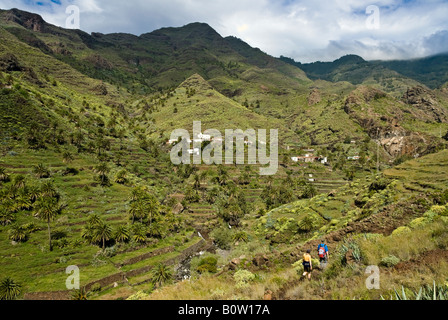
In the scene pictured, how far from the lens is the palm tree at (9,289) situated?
89.4ft

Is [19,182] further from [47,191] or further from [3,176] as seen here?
[47,191]

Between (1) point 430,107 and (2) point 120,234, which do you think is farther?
(1) point 430,107

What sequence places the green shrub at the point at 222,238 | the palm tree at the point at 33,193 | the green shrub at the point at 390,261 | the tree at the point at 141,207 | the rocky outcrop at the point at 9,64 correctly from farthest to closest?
1. the rocky outcrop at the point at 9,64
2. the green shrub at the point at 222,238
3. the tree at the point at 141,207
4. the palm tree at the point at 33,193
5. the green shrub at the point at 390,261

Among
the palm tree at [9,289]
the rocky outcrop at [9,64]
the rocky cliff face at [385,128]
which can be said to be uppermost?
the rocky outcrop at [9,64]

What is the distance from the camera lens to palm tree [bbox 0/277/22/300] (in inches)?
1073

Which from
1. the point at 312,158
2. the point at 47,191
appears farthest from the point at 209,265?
the point at 312,158

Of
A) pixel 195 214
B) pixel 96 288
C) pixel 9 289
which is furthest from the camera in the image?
pixel 195 214

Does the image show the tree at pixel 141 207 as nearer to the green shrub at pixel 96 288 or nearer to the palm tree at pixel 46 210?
the palm tree at pixel 46 210

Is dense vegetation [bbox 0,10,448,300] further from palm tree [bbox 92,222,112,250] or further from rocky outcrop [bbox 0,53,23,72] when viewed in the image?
rocky outcrop [bbox 0,53,23,72]

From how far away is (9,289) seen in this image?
27.9m

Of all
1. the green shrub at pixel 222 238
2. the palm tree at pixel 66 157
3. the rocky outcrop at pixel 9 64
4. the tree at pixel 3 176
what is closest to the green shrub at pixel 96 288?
the green shrub at pixel 222 238

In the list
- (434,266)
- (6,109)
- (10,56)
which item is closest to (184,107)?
(10,56)

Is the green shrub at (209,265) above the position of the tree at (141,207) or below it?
below

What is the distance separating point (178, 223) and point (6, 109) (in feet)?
207
